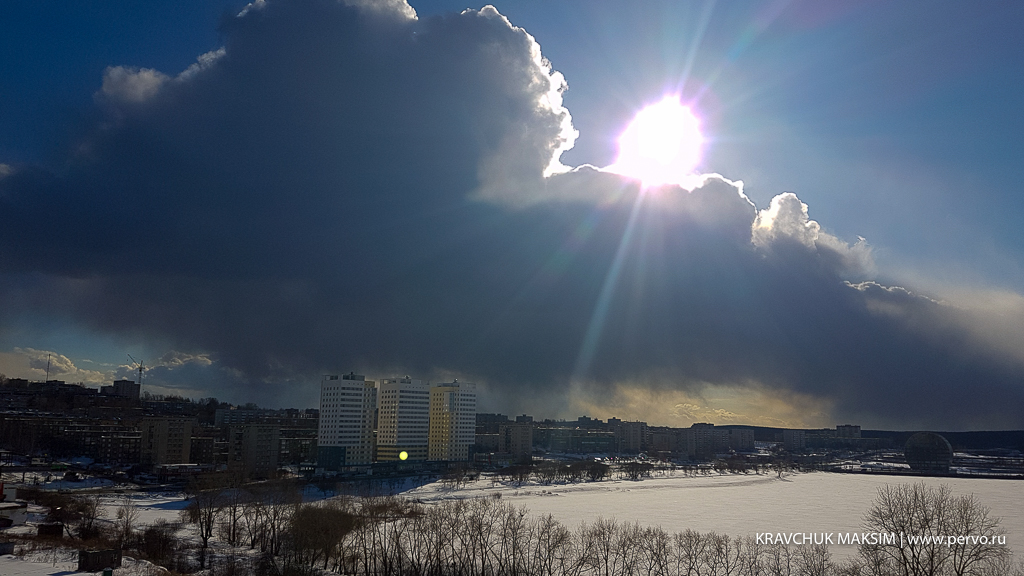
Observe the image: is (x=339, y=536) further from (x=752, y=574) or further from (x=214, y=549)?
(x=752, y=574)

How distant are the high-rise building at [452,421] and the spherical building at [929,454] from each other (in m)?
119

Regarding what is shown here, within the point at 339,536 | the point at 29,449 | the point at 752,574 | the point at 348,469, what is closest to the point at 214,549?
the point at 339,536

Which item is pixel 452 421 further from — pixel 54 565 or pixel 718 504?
pixel 54 565

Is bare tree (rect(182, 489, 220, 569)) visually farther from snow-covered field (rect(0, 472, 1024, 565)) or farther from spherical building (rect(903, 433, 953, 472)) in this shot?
spherical building (rect(903, 433, 953, 472))

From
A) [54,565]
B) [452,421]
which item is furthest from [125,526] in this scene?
[452,421]

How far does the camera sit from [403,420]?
14338 centimetres

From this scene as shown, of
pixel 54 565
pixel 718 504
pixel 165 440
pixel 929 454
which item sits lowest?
pixel 929 454

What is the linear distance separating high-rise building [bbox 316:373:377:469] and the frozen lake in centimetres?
3004

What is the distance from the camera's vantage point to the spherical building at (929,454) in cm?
16700

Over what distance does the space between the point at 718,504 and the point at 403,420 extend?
8174 cm

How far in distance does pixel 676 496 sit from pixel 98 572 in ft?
239

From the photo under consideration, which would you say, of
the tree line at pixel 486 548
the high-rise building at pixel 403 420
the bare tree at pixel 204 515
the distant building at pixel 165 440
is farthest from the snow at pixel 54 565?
the high-rise building at pixel 403 420

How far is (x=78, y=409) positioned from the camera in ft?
630

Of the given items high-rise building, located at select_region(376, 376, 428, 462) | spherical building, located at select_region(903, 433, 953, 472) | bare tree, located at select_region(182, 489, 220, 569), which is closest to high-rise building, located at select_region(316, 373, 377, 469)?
high-rise building, located at select_region(376, 376, 428, 462)
